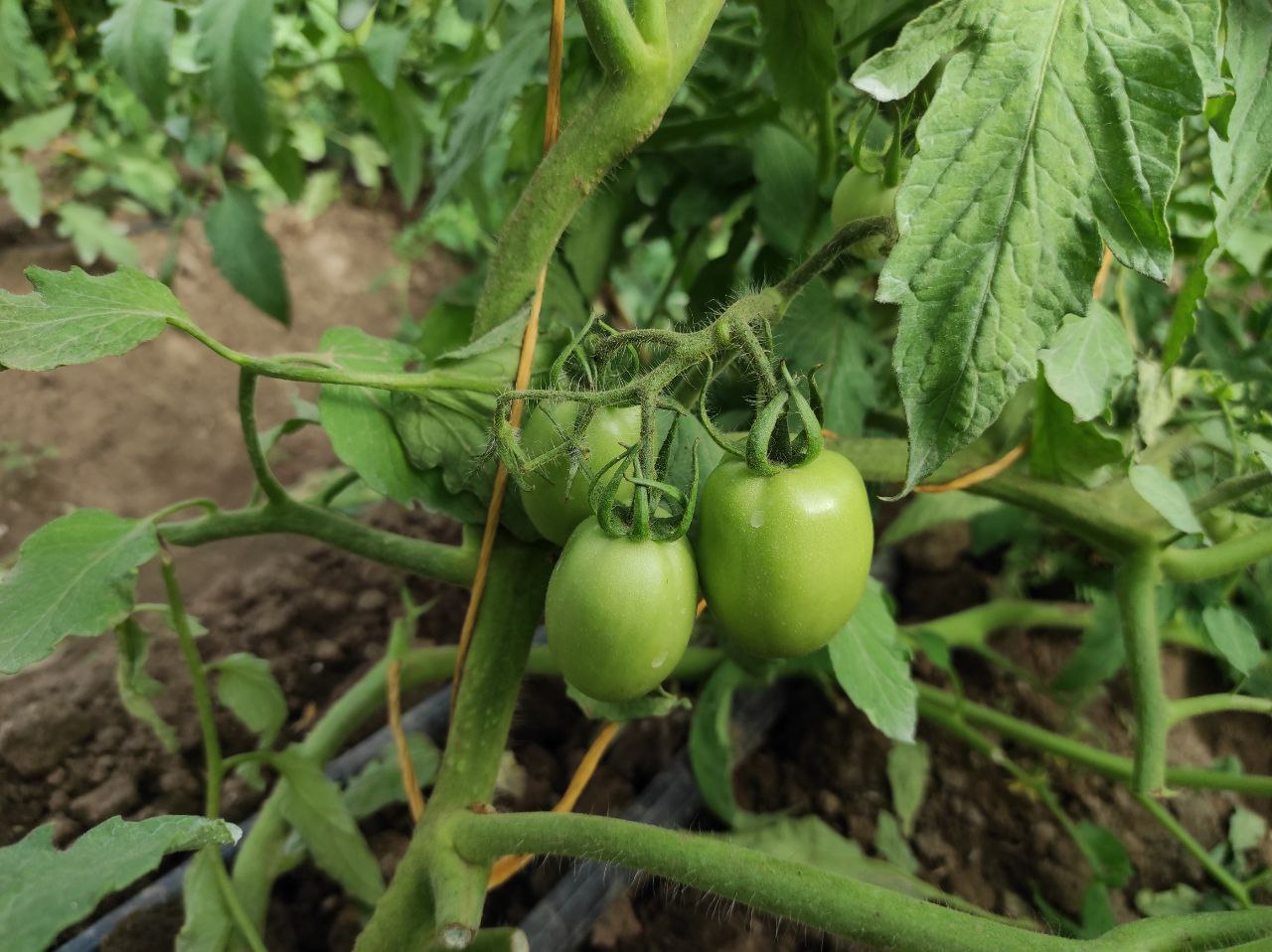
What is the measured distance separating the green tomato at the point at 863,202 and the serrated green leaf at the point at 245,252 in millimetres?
820

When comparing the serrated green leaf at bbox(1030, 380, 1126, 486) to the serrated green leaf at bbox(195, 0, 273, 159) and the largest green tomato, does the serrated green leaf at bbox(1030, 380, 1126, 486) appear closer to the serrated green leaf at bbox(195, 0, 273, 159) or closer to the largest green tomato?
the largest green tomato

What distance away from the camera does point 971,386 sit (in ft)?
1.64

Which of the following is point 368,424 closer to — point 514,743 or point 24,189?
point 514,743

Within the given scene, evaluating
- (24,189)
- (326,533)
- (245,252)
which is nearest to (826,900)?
(326,533)

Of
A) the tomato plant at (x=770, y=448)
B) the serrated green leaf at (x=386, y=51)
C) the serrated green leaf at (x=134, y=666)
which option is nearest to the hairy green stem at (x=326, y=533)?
the tomato plant at (x=770, y=448)

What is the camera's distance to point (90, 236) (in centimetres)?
211

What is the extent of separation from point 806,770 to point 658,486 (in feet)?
2.88

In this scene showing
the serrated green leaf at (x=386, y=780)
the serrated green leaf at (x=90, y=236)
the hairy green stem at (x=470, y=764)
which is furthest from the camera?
the serrated green leaf at (x=90, y=236)

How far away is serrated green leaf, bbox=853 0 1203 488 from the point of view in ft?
1.65

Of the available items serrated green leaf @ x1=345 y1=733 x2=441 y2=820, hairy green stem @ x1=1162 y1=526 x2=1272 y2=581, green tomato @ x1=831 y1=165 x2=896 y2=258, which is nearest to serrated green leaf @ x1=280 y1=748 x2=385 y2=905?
serrated green leaf @ x1=345 y1=733 x2=441 y2=820

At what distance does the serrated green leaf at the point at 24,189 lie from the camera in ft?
6.18

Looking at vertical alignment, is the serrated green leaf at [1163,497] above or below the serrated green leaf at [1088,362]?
below

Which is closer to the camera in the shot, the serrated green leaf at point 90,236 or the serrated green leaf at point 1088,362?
the serrated green leaf at point 1088,362

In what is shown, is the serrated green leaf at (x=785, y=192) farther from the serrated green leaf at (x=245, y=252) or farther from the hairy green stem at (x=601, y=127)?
the serrated green leaf at (x=245, y=252)
